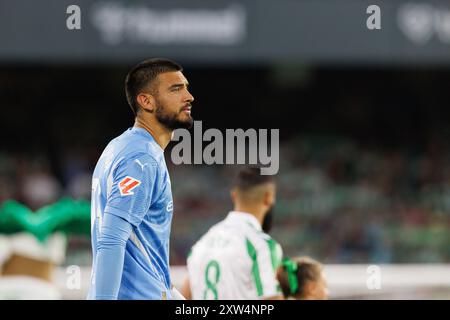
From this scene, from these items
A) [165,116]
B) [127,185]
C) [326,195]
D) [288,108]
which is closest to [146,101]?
[165,116]

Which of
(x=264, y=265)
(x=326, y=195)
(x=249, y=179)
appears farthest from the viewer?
(x=326, y=195)

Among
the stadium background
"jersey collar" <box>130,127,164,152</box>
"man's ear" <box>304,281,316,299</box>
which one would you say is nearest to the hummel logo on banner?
"jersey collar" <box>130,127,164,152</box>

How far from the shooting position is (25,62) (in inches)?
556

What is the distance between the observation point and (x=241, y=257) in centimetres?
467

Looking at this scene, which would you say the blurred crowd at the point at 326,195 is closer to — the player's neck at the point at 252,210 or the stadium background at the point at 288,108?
the stadium background at the point at 288,108

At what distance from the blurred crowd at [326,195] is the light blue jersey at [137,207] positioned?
739 centimetres

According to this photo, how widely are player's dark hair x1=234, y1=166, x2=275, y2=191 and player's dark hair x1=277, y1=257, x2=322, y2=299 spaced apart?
45 centimetres

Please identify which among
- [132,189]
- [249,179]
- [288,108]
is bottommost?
[132,189]

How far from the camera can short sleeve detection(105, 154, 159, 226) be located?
3.26 meters

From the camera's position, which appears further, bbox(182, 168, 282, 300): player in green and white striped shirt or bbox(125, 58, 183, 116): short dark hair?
bbox(182, 168, 282, 300): player in green and white striped shirt

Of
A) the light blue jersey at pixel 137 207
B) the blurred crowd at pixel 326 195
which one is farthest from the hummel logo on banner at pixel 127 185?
the blurred crowd at pixel 326 195

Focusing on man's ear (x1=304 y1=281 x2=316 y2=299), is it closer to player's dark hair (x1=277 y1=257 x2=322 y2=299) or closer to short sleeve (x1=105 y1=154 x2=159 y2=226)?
player's dark hair (x1=277 y1=257 x2=322 y2=299)

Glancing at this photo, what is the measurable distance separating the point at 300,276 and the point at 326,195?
8.06 metres

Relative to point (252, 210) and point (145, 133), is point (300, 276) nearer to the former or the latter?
point (252, 210)
